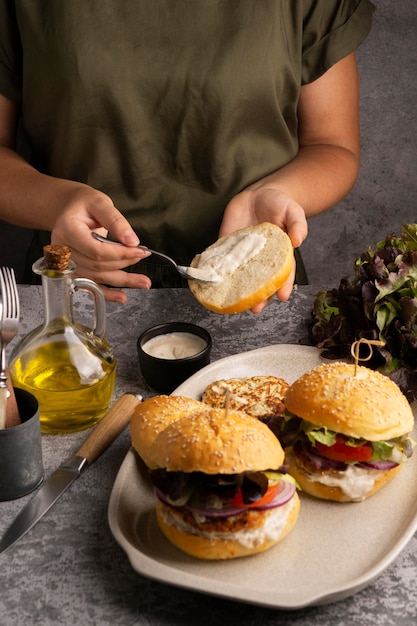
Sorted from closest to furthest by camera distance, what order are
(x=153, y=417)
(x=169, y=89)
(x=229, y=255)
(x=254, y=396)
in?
(x=153, y=417) < (x=254, y=396) < (x=229, y=255) < (x=169, y=89)

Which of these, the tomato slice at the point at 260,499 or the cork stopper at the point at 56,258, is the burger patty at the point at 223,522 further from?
the cork stopper at the point at 56,258

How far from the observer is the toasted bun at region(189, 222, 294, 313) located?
1990 mm

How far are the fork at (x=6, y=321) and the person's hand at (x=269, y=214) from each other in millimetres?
662

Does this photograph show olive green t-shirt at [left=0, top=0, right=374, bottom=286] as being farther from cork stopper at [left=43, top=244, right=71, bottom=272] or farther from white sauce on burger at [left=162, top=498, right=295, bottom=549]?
white sauce on burger at [left=162, top=498, right=295, bottom=549]

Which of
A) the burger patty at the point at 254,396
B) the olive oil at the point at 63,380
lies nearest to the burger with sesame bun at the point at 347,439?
the burger patty at the point at 254,396

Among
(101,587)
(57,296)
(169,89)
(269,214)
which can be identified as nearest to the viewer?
(101,587)

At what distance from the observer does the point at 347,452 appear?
5.04 ft

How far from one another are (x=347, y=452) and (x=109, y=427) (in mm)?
497

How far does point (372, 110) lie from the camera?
3471mm

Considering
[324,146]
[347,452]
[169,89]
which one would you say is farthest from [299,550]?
[324,146]

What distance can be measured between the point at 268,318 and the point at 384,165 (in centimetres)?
159

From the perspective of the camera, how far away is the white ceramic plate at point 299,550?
126cm

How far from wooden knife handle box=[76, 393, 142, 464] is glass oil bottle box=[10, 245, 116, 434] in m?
0.04

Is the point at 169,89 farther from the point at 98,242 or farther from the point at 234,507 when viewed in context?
the point at 234,507
